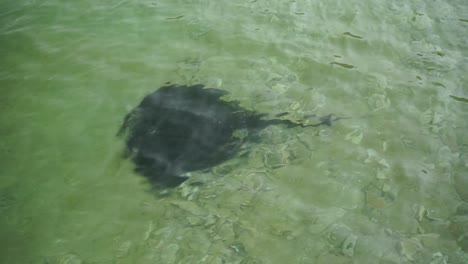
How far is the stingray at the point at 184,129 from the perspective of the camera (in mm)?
3834

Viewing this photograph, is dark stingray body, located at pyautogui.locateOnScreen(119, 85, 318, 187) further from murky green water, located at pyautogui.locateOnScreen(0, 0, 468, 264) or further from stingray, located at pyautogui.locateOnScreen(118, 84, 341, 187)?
murky green water, located at pyautogui.locateOnScreen(0, 0, 468, 264)

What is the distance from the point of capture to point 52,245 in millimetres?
3131

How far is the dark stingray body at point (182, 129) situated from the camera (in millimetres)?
3838

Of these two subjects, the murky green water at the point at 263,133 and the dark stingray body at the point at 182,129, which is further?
the dark stingray body at the point at 182,129

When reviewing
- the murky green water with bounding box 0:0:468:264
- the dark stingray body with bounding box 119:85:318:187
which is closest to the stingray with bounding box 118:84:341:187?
the dark stingray body with bounding box 119:85:318:187

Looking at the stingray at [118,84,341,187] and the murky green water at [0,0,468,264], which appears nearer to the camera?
the murky green water at [0,0,468,264]

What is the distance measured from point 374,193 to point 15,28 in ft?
19.4

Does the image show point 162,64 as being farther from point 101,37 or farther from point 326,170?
point 326,170

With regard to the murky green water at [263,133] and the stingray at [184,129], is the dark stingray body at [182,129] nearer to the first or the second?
the stingray at [184,129]

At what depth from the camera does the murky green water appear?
314cm

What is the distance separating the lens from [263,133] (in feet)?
13.5

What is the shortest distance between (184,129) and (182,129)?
0.02 metres

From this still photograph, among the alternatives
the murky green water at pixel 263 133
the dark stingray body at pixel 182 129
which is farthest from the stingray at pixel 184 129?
the murky green water at pixel 263 133

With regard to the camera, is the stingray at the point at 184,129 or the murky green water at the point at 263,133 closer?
the murky green water at the point at 263,133
